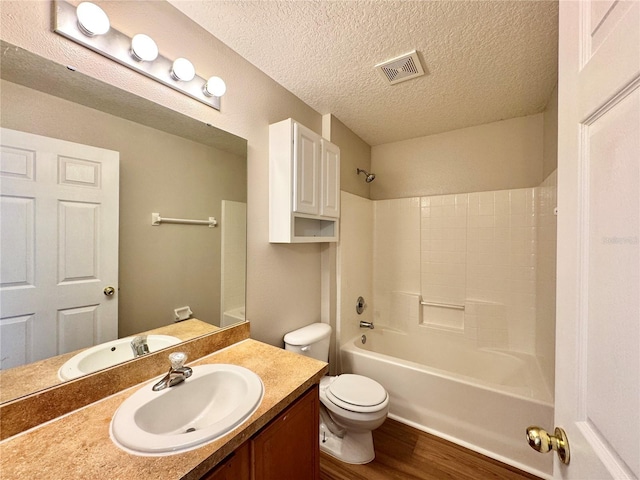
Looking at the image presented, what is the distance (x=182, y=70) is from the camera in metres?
1.17

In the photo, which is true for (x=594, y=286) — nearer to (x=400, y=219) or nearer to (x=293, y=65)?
(x=293, y=65)

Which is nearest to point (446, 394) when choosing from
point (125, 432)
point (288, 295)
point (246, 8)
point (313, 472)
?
point (313, 472)

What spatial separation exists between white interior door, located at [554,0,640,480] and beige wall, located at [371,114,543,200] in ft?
6.52

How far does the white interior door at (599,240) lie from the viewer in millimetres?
377

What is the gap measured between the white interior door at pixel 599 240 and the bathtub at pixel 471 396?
1.27m

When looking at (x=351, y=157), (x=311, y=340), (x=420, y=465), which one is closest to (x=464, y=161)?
(x=351, y=157)

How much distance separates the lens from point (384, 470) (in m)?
1.54

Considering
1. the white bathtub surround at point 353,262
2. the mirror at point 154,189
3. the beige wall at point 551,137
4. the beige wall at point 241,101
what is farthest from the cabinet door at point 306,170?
the beige wall at point 551,137

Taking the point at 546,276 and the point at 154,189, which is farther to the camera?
the point at 546,276

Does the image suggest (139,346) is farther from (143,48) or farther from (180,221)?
(143,48)

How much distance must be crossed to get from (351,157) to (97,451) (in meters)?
2.46

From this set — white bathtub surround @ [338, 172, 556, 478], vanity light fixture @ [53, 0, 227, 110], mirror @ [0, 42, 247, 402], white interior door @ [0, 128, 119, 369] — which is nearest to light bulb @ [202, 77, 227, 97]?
vanity light fixture @ [53, 0, 227, 110]

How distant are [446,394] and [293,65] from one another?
2351mm

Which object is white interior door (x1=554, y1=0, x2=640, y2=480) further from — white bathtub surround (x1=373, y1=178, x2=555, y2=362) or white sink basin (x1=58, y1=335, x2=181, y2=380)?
white bathtub surround (x1=373, y1=178, x2=555, y2=362)
